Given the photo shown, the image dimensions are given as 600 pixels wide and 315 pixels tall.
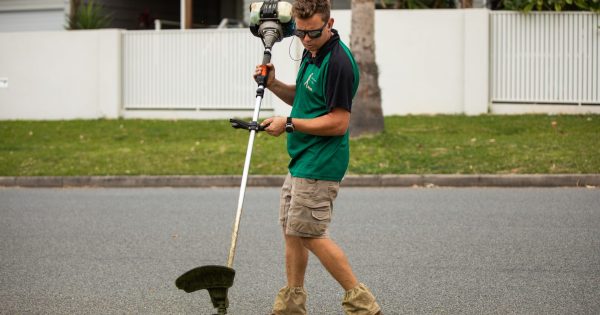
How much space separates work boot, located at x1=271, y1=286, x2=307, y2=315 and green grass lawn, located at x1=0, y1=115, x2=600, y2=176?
298 inches

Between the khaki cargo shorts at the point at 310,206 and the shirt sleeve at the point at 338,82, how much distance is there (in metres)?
0.43

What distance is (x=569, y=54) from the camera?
18.5m

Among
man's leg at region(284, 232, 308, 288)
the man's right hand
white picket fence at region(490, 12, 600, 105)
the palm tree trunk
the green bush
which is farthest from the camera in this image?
the palm tree trunk

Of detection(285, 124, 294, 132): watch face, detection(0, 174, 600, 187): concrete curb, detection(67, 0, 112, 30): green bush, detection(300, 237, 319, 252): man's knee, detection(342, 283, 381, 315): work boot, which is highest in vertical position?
detection(67, 0, 112, 30): green bush

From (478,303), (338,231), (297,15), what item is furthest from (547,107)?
(297,15)

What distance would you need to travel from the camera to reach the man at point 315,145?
494 centimetres

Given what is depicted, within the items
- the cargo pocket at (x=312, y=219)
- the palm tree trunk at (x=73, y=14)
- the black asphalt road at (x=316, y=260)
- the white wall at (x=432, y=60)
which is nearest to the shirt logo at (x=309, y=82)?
the cargo pocket at (x=312, y=219)

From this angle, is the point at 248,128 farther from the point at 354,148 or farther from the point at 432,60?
the point at 432,60

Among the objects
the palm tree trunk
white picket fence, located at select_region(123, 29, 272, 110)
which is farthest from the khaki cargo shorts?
the palm tree trunk

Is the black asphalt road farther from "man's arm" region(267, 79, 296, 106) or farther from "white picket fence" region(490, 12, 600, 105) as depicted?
"white picket fence" region(490, 12, 600, 105)

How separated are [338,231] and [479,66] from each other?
34.0 ft

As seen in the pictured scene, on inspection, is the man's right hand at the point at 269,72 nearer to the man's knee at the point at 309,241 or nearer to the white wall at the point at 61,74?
the man's knee at the point at 309,241

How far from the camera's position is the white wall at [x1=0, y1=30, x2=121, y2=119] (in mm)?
20703

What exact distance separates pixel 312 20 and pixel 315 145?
0.65 m
